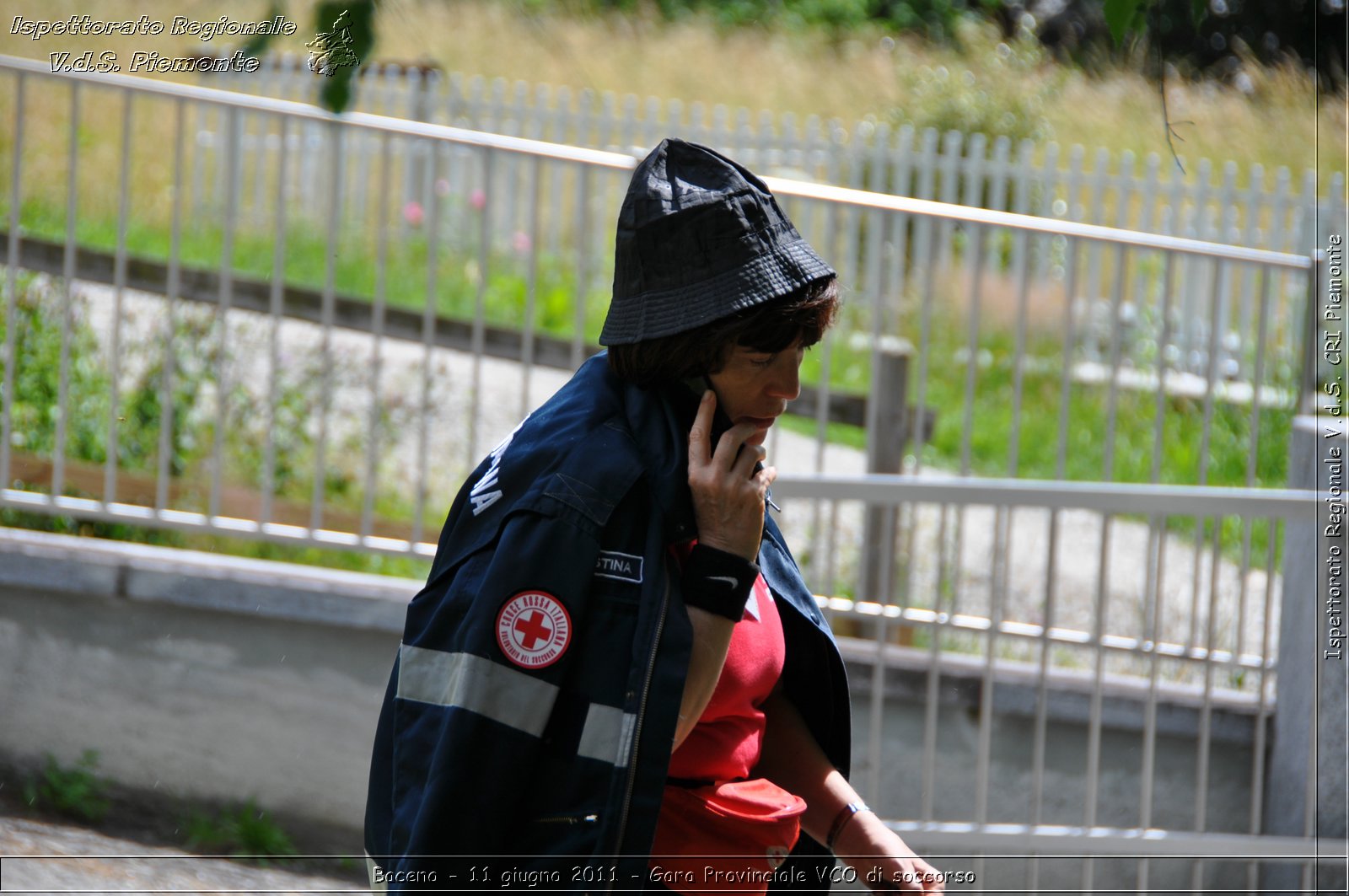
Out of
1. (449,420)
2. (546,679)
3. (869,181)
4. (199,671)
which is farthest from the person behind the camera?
(869,181)

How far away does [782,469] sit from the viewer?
5.81 meters

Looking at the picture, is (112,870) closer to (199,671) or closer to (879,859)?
(199,671)

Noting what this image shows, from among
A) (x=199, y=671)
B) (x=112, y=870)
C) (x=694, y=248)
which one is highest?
(x=694, y=248)

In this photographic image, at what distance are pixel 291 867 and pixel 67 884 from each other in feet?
2.49

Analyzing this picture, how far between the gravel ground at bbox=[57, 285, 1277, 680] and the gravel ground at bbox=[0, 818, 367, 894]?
1.41 m

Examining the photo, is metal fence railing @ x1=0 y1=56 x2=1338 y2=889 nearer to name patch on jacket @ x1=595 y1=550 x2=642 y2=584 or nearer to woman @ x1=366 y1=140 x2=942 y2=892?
woman @ x1=366 y1=140 x2=942 y2=892

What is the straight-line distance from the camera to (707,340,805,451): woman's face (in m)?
1.80

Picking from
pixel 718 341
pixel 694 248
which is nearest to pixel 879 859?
pixel 718 341

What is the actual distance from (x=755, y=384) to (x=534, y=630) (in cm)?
50

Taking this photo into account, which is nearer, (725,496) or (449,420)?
(725,496)

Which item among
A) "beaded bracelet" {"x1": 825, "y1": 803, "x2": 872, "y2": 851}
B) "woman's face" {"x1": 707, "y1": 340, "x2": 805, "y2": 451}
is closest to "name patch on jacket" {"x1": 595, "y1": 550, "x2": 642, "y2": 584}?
"woman's face" {"x1": 707, "y1": 340, "x2": 805, "y2": 451}

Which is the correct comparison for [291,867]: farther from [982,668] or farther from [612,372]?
[612,372]

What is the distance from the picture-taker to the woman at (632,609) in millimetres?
1575

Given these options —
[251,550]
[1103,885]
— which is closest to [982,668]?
[1103,885]
